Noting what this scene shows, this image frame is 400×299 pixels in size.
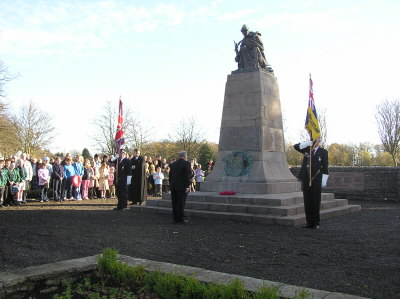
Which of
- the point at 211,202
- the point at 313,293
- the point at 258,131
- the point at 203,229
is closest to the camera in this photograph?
the point at 313,293

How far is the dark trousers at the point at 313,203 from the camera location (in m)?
9.63

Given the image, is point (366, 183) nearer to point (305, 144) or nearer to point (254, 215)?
point (305, 144)

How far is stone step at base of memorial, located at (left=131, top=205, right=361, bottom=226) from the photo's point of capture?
10016mm

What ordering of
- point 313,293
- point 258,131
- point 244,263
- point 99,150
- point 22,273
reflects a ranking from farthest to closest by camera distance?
point 99,150
point 258,131
point 244,263
point 22,273
point 313,293

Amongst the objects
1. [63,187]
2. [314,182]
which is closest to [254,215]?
[314,182]

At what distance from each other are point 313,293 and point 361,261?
112 inches

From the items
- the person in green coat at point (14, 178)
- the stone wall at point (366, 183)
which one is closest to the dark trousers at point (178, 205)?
the person in green coat at point (14, 178)

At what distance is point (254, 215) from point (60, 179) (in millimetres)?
9436

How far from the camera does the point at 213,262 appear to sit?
19.9 ft

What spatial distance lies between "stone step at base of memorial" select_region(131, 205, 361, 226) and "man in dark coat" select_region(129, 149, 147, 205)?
1779 mm

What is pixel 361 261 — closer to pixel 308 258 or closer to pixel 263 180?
pixel 308 258

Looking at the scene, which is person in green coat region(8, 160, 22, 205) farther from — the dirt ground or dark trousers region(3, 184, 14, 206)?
the dirt ground

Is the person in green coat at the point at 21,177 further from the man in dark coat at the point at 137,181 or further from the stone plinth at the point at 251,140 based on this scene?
the stone plinth at the point at 251,140

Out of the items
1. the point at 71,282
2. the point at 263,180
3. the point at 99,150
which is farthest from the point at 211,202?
the point at 99,150
